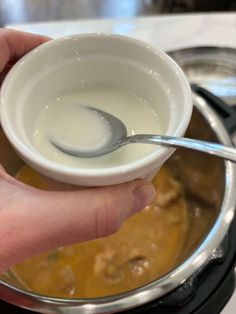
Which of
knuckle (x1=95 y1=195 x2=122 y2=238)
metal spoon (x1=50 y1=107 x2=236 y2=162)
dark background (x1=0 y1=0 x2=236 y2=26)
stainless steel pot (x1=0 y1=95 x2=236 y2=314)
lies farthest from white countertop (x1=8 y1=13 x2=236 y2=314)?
dark background (x1=0 y1=0 x2=236 y2=26)

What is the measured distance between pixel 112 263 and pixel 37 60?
0.96ft

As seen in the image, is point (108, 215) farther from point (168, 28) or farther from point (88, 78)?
point (168, 28)

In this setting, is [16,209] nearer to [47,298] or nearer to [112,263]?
[47,298]

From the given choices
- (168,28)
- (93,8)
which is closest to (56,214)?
(168,28)

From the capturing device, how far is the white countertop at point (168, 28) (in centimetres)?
97

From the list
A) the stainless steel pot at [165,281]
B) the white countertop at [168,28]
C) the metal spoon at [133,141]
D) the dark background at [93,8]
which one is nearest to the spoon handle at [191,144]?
the metal spoon at [133,141]

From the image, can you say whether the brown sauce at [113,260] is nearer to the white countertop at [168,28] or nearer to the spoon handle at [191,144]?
the spoon handle at [191,144]

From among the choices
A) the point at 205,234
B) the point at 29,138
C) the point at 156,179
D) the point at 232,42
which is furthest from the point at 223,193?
the point at 232,42

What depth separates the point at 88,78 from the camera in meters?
0.56

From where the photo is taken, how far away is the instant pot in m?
0.53

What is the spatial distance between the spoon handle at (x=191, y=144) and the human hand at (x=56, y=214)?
4 centimetres

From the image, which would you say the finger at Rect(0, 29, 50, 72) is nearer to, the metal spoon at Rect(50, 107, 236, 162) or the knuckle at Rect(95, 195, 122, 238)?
the metal spoon at Rect(50, 107, 236, 162)

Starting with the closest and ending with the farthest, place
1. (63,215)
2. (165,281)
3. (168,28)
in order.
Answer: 1. (63,215)
2. (165,281)
3. (168,28)

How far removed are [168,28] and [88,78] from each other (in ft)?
1.63
